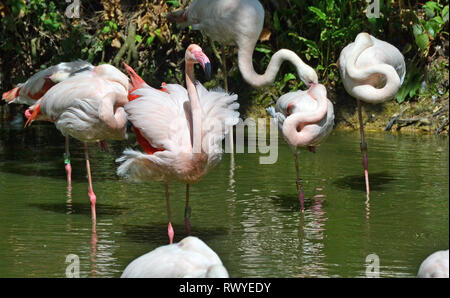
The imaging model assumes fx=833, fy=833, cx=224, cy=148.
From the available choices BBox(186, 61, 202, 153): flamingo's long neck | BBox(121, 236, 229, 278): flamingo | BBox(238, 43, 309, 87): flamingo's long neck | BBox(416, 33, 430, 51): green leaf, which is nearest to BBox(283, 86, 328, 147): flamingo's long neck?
BBox(238, 43, 309, 87): flamingo's long neck

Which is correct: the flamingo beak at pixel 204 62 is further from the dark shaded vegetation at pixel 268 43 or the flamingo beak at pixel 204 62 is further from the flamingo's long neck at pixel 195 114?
the dark shaded vegetation at pixel 268 43

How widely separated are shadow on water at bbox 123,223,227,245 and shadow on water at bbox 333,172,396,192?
1919 mm

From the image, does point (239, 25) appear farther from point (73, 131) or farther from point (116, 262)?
point (116, 262)

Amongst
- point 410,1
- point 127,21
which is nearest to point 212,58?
point 127,21

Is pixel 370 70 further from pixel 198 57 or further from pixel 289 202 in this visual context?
pixel 198 57

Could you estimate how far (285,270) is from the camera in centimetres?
513

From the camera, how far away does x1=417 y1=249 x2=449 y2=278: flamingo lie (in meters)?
3.55

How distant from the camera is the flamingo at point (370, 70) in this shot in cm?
733

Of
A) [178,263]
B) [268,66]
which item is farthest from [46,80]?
[178,263]

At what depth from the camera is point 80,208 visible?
6848 mm

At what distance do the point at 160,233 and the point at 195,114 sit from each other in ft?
3.40

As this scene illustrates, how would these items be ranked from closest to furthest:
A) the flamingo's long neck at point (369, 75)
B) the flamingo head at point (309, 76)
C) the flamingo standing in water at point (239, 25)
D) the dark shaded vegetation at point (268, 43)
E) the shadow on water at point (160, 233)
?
1. the shadow on water at point (160, 233)
2. the flamingo head at point (309, 76)
3. the flamingo's long neck at point (369, 75)
4. the flamingo standing in water at point (239, 25)
5. the dark shaded vegetation at point (268, 43)

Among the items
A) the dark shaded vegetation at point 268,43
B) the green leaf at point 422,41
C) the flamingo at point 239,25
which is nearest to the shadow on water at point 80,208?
the flamingo at point 239,25

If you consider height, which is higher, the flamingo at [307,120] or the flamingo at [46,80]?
the flamingo at [46,80]
